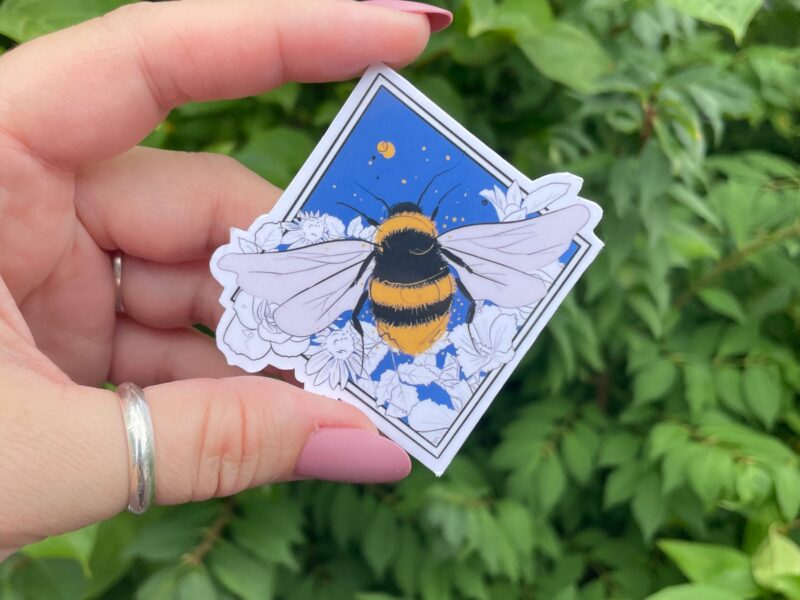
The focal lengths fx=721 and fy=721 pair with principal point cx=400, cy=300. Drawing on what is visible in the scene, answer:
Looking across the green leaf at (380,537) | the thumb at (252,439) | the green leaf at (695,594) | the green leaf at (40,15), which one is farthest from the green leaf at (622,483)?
the green leaf at (40,15)

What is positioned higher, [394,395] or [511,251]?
[511,251]

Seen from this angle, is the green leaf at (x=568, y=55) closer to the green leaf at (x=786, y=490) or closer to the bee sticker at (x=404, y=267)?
the bee sticker at (x=404, y=267)

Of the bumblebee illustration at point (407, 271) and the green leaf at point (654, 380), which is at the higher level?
the bumblebee illustration at point (407, 271)

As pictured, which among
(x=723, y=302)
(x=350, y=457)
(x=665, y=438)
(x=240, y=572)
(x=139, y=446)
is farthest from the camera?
(x=723, y=302)

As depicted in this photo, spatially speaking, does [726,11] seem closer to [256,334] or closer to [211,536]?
[256,334]

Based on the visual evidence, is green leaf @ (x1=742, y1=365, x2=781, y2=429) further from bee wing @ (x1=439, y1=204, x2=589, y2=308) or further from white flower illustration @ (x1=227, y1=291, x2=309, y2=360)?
white flower illustration @ (x1=227, y1=291, x2=309, y2=360)

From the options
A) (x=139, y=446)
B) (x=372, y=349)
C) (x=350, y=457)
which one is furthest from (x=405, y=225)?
(x=139, y=446)

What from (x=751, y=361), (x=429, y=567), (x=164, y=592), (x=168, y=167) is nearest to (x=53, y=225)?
(x=168, y=167)

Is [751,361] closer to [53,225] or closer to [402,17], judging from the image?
[402,17]
